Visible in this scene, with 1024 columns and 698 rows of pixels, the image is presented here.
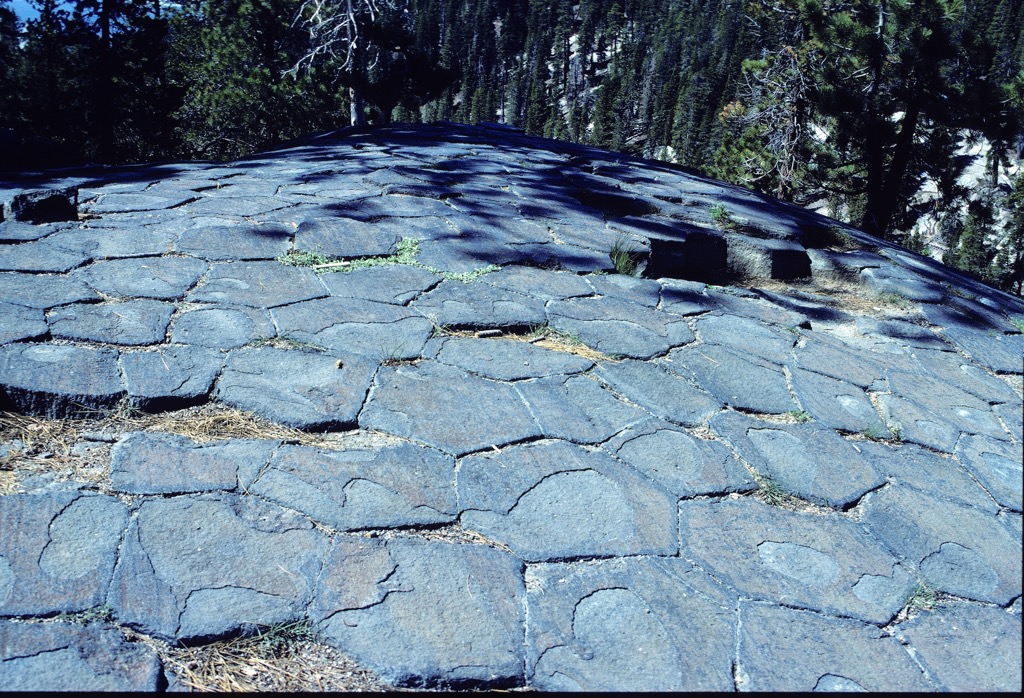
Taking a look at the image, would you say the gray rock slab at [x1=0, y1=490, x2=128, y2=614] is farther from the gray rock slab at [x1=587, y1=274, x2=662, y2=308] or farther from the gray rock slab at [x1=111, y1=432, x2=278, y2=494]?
the gray rock slab at [x1=587, y1=274, x2=662, y2=308]

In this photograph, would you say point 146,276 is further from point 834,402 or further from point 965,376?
point 965,376

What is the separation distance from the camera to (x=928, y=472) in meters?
1.96

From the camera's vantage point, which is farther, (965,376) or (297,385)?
(965,376)

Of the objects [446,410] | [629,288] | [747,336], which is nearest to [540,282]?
[629,288]

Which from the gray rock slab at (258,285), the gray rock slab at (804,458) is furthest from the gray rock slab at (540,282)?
the gray rock slab at (804,458)

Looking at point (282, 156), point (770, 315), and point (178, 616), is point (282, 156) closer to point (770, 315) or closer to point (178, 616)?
point (770, 315)

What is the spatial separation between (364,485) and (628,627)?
0.69m

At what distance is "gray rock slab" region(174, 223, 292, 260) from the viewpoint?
2965 mm

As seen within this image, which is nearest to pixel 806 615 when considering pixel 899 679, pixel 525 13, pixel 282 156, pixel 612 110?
pixel 899 679

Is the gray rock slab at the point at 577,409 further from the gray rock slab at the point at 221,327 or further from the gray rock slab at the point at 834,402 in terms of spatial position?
the gray rock slab at the point at 221,327

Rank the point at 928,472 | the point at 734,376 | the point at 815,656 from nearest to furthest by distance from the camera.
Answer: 1. the point at 815,656
2. the point at 928,472
3. the point at 734,376

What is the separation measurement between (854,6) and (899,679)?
794 centimetres

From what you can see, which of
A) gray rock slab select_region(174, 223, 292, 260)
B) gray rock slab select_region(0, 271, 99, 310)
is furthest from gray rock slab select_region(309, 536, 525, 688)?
gray rock slab select_region(174, 223, 292, 260)

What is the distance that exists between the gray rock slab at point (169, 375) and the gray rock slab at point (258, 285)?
16.7 inches
